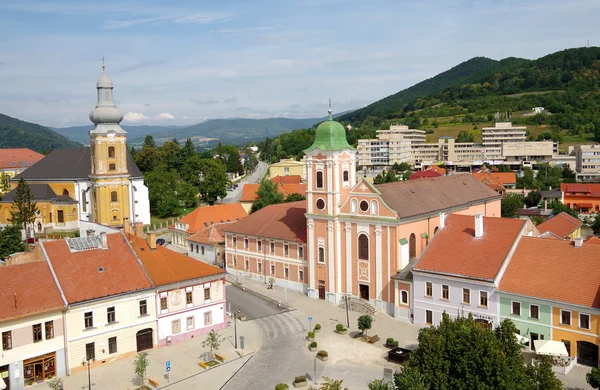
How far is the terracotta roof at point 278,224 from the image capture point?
5191cm

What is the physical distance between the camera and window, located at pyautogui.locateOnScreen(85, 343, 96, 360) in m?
34.0

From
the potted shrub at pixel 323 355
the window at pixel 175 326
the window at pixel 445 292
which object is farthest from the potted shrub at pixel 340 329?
the window at pixel 175 326

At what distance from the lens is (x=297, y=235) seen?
2016 inches

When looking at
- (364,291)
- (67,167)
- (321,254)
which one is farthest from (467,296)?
(67,167)

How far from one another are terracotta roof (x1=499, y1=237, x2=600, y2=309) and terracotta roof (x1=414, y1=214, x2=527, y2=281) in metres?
0.97

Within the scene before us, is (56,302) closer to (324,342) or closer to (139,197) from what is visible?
(324,342)

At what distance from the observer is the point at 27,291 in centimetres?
3278

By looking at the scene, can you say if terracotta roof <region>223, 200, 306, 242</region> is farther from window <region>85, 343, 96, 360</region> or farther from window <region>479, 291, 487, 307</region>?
window <region>85, 343, 96, 360</region>

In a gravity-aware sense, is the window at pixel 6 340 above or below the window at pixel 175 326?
above

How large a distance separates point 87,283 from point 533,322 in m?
27.6

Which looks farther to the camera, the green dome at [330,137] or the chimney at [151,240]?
the green dome at [330,137]

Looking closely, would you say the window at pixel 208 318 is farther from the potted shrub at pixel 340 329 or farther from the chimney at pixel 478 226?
the chimney at pixel 478 226

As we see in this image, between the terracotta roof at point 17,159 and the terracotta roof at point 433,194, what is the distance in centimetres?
9758

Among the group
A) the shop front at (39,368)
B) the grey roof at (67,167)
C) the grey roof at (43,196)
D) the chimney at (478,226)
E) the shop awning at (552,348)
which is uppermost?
the grey roof at (67,167)
